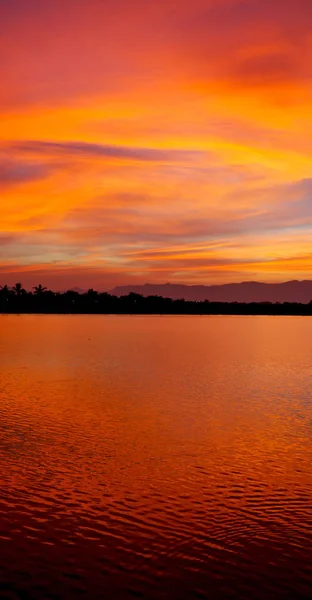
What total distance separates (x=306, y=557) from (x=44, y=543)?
849cm

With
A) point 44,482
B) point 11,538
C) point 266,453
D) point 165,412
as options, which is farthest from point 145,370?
point 11,538

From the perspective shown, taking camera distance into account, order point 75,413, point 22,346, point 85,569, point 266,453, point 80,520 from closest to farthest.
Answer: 1. point 85,569
2. point 80,520
3. point 266,453
4. point 75,413
5. point 22,346

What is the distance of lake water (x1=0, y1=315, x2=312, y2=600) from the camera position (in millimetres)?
18359

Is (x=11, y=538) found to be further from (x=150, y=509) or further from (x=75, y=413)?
(x=75, y=413)

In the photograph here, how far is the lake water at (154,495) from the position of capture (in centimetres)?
1836

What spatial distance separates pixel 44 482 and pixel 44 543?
6.87 meters

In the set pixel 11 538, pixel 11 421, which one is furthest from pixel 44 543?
pixel 11 421

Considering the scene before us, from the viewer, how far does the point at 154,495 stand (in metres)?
26.0

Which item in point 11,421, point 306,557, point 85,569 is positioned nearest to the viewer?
point 85,569

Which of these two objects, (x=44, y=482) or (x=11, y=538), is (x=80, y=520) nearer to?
(x=11, y=538)

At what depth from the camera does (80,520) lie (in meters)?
22.8

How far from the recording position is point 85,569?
61.6 ft

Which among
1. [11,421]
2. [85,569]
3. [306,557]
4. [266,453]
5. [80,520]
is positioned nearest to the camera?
[85,569]

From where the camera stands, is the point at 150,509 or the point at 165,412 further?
the point at 165,412
